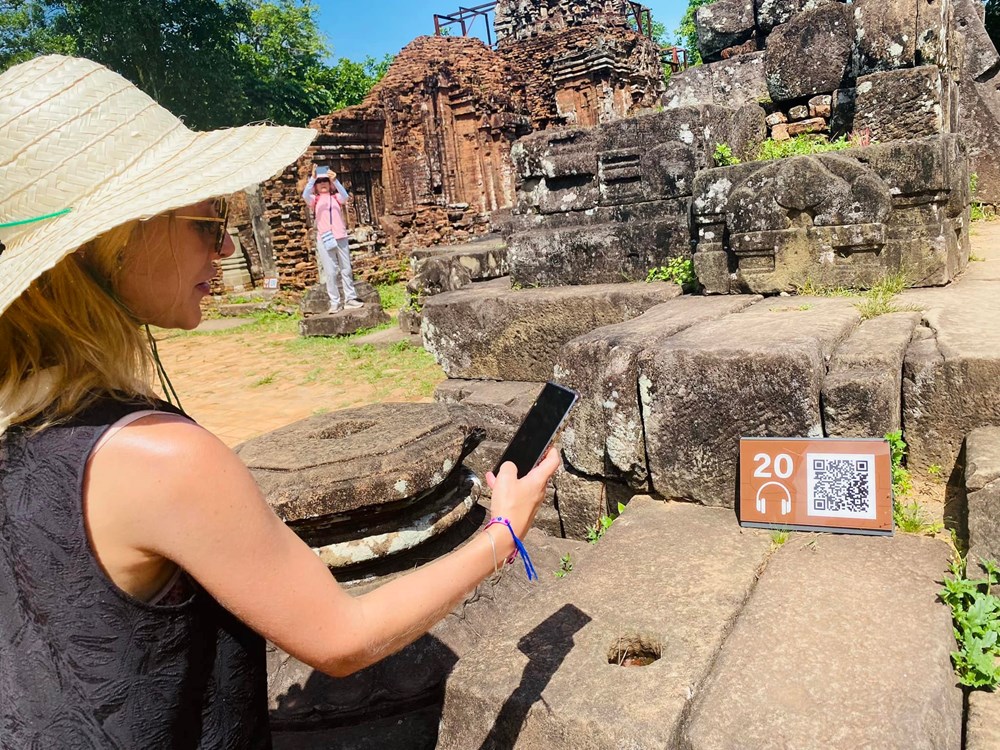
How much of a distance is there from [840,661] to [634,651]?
1.39 feet

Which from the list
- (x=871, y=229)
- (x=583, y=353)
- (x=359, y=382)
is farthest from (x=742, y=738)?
(x=359, y=382)

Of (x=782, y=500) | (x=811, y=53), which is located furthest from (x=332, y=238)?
(x=782, y=500)

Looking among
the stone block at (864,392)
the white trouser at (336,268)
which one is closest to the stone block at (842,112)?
the stone block at (864,392)

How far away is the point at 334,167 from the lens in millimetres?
15648

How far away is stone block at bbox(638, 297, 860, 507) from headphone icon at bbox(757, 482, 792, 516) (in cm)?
13

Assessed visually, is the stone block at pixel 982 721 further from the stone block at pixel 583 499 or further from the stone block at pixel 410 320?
the stone block at pixel 410 320

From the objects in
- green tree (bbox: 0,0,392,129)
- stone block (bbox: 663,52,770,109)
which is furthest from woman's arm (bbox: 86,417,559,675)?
green tree (bbox: 0,0,392,129)

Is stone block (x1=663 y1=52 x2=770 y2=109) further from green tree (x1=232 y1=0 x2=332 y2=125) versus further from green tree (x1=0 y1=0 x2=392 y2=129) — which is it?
green tree (x1=232 y1=0 x2=332 y2=125)

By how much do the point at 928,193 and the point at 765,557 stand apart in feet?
6.43

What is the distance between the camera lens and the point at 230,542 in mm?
929

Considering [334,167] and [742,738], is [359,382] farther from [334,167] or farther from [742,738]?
[334,167]

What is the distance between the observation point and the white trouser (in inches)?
426

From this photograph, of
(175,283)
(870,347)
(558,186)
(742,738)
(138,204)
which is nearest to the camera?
(138,204)

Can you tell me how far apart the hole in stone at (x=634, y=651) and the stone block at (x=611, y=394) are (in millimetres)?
924
